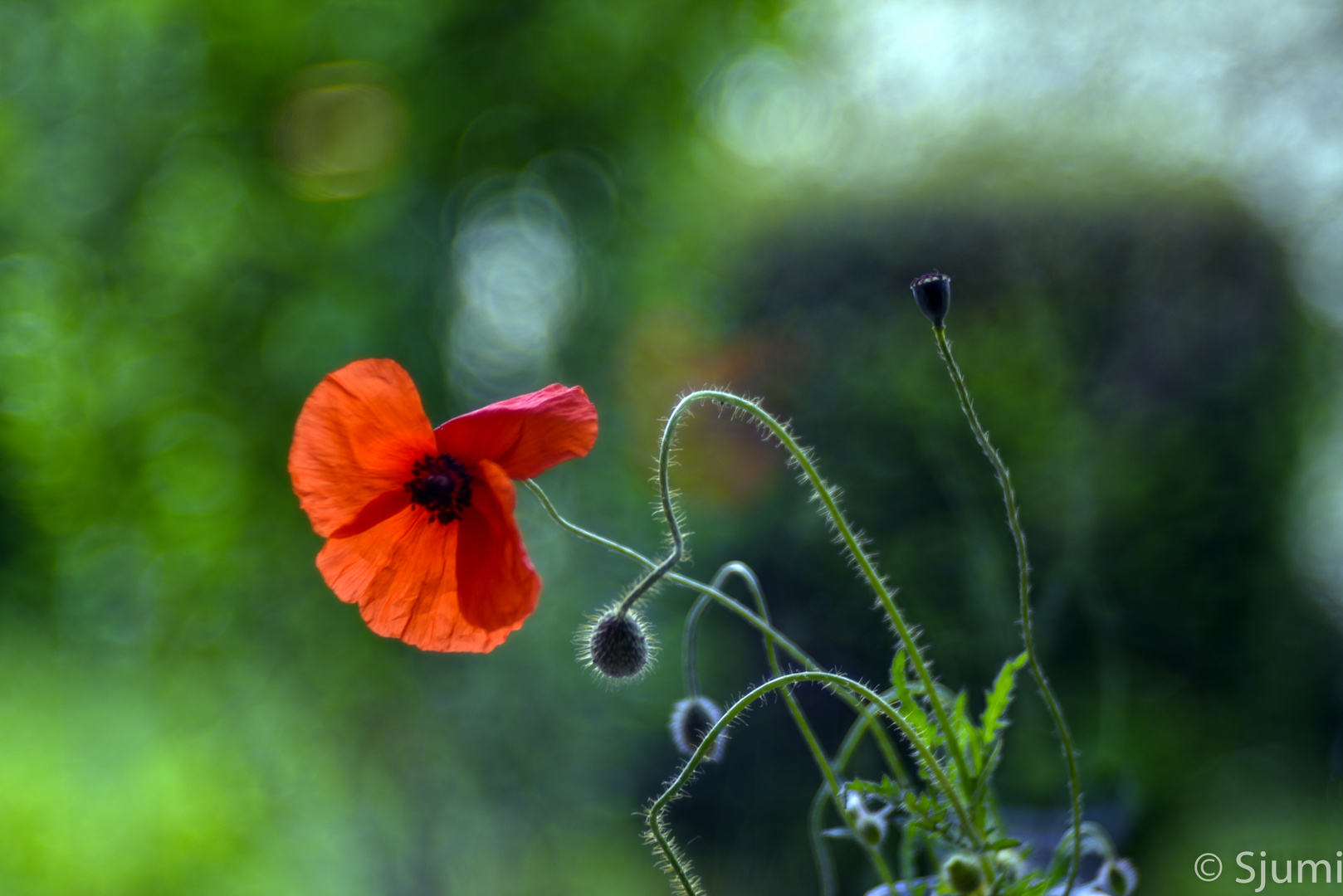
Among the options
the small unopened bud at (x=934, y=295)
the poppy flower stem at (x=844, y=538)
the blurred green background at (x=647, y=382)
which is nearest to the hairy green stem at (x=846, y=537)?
the poppy flower stem at (x=844, y=538)

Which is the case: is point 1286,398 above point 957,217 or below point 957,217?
below

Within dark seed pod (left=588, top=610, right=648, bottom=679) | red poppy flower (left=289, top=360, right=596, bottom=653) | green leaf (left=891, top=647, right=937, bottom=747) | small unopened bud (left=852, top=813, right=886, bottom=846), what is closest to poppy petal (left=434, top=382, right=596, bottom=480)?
red poppy flower (left=289, top=360, right=596, bottom=653)

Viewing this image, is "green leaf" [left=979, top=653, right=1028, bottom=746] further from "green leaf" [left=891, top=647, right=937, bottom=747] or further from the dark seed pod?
the dark seed pod

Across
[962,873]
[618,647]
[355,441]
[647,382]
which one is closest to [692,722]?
[618,647]

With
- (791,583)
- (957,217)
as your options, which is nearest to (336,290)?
(791,583)

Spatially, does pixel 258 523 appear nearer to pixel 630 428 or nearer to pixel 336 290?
pixel 336 290

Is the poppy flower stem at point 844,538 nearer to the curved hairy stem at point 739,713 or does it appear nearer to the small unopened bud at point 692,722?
the curved hairy stem at point 739,713

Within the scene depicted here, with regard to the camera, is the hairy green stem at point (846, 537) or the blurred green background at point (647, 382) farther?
the blurred green background at point (647, 382)

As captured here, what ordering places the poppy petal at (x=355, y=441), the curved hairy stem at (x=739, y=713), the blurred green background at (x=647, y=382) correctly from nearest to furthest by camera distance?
the curved hairy stem at (x=739, y=713) → the poppy petal at (x=355, y=441) → the blurred green background at (x=647, y=382)
